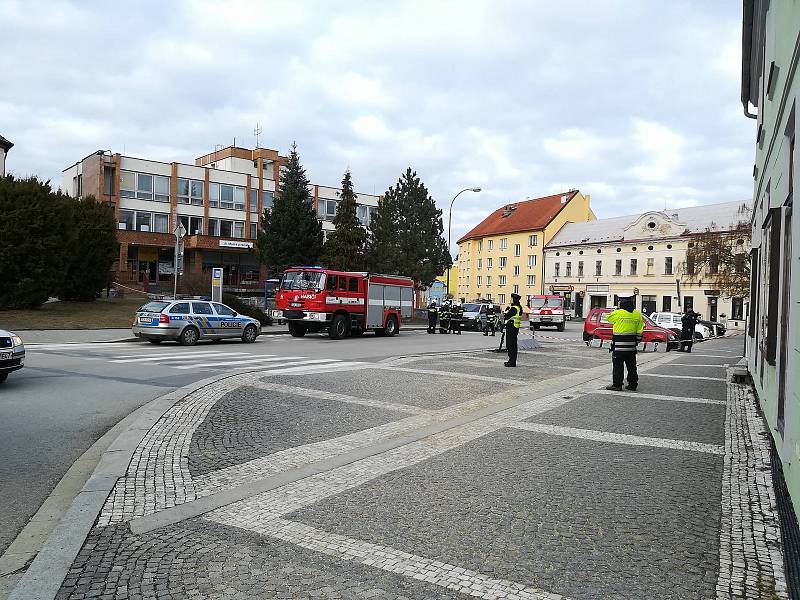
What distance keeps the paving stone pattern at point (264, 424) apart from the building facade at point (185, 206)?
44745 millimetres

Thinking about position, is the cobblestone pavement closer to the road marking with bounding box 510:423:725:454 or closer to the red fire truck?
the road marking with bounding box 510:423:725:454

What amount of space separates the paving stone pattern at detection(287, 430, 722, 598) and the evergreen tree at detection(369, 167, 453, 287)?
44.6 metres

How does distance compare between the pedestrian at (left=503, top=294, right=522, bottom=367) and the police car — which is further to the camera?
the police car

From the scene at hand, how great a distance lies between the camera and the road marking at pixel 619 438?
23.6 ft

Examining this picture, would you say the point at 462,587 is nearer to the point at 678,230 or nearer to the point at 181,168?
the point at 181,168

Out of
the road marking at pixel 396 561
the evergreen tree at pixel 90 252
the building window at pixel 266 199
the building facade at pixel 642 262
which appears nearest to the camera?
the road marking at pixel 396 561

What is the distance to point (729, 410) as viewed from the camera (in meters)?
9.94

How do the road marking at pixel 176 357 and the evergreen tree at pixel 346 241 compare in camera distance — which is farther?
the evergreen tree at pixel 346 241

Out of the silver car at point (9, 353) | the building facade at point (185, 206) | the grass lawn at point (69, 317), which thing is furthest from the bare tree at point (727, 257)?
the silver car at point (9, 353)

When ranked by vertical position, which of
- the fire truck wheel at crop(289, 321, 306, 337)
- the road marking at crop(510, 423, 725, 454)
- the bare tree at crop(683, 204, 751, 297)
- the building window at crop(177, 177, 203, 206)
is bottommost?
the road marking at crop(510, 423, 725, 454)

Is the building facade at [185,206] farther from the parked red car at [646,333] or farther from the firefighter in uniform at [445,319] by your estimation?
the parked red car at [646,333]

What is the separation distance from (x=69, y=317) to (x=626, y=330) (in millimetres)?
23819

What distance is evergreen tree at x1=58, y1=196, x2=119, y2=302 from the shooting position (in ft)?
105

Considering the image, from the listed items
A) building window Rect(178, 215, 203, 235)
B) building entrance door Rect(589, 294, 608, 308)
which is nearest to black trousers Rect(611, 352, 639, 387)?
building window Rect(178, 215, 203, 235)
